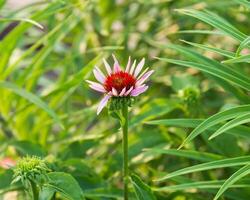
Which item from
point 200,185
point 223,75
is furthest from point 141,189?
point 223,75

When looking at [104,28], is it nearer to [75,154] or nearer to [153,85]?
[153,85]

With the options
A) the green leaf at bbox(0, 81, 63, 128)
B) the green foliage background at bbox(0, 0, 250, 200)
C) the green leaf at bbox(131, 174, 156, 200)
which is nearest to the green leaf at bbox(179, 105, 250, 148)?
the green foliage background at bbox(0, 0, 250, 200)

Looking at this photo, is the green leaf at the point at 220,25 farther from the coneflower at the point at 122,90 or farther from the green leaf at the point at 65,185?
the green leaf at the point at 65,185

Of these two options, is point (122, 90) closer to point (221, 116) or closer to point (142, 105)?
point (221, 116)

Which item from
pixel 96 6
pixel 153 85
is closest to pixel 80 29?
pixel 96 6

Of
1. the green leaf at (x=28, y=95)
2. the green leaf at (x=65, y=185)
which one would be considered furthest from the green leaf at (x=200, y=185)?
the green leaf at (x=28, y=95)
